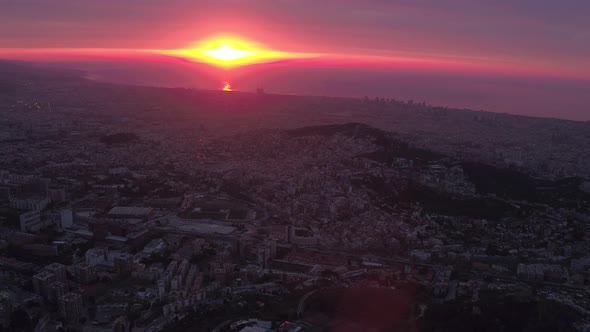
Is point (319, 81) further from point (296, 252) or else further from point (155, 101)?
point (296, 252)

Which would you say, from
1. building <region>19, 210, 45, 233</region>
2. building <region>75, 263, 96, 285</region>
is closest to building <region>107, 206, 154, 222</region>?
building <region>19, 210, 45, 233</region>

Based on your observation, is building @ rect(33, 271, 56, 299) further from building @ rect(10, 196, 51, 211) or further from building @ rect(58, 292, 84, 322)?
building @ rect(10, 196, 51, 211)

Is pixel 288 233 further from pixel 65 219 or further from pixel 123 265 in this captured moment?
pixel 65 219

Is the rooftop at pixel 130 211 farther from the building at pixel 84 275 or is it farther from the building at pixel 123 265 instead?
the building at pixel 84 275

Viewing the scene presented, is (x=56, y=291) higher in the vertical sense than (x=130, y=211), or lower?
lower

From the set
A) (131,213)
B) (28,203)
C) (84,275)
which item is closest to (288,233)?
(131,213)

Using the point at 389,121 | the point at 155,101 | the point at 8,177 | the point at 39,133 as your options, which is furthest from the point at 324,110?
the point at 8,177
